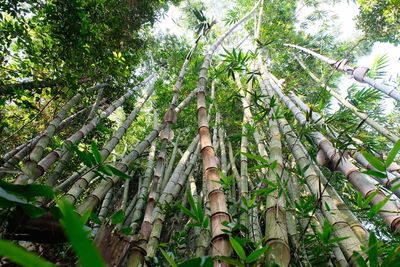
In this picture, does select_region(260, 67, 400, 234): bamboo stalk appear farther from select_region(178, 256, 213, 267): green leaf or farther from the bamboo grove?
select_region(178, 256, 213, 267): green leaf

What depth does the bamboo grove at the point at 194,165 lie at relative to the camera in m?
0.94

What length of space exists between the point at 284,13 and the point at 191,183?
5.41 meters

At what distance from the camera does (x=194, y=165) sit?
12.2 feet

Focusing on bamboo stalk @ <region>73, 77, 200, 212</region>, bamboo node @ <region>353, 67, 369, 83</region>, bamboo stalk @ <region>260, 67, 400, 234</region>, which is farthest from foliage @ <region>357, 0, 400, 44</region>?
bamboo stalk @ <region>73, 77, 200, 212</region>

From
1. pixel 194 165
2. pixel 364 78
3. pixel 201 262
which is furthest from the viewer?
pixel 364 78

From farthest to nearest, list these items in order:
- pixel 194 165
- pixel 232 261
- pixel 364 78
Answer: pixel 364 78
pixel 194 165
pixel 232 261

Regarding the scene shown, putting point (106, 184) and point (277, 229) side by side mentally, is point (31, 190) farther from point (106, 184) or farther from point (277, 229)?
point (106, 184)

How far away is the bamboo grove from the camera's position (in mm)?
945

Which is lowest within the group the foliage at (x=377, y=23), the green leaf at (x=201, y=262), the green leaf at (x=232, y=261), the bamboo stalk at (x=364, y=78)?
the green leaf at (x=201, y=262)

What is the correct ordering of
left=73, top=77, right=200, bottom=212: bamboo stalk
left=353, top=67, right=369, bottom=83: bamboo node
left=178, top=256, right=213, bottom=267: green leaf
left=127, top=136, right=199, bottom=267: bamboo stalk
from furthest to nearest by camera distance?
1. left=353, top=67, right=369, bottom=83: bamboo node
2. left=73, top=77, right=200, bottom=212: bamboo stalk
3. left=127, top=136, right=199, bottom=267: bamboo stalk
4. left=178, top=256, right=213, bottom=267: green leaf

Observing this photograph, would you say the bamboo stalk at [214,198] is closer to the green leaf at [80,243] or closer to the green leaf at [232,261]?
the green leaf at [232,261]

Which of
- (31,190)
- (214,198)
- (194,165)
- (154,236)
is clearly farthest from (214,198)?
(194,165)

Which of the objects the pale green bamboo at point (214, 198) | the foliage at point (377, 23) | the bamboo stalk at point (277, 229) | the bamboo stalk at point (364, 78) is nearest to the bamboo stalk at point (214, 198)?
the pale green bamboo at point (214, 198)

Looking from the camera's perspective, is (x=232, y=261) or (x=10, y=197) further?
(x=232, y=261)
